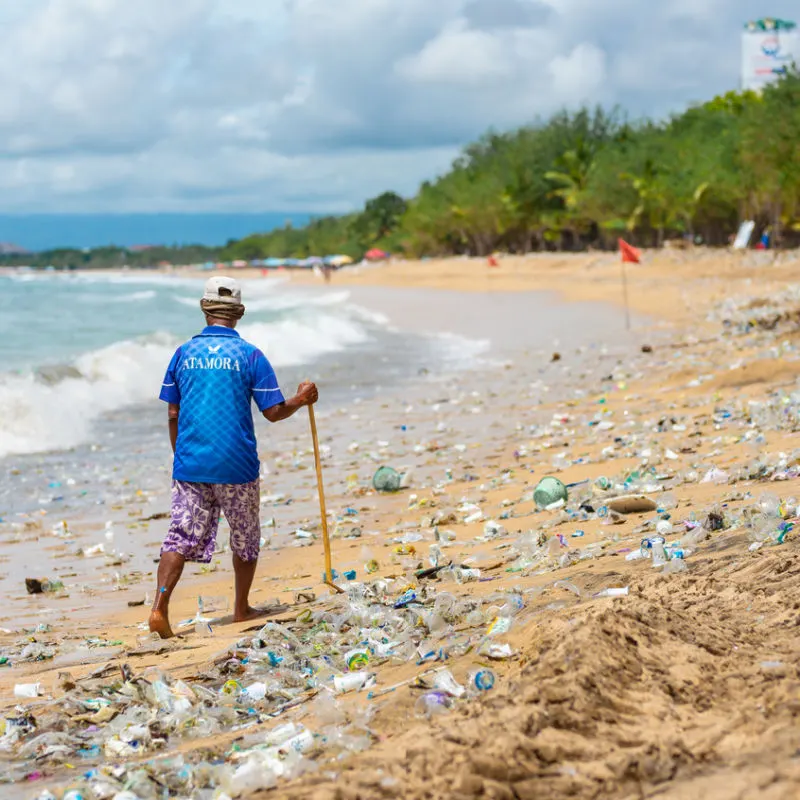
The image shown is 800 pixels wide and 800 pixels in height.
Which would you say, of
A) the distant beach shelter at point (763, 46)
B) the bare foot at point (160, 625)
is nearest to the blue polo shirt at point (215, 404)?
the bare foot at point (160, 625)

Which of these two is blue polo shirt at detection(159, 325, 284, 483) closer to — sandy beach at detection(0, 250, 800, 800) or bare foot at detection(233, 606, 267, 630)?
bare foot at detection(233, 606, 267, 630)

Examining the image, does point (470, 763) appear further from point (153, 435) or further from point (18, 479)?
point (153, 435)

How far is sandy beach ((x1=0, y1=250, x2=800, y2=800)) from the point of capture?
115 inches

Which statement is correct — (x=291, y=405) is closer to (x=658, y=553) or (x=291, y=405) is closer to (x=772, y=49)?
(x=658, y=553)

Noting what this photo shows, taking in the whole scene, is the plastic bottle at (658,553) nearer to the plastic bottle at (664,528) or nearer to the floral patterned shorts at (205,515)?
the plastic bottle at (664,528)

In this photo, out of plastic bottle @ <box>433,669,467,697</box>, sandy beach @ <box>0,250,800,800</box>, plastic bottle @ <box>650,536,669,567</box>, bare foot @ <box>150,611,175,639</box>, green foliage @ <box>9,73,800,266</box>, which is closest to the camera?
sandy beach @ <box>0,250,800,800</box>

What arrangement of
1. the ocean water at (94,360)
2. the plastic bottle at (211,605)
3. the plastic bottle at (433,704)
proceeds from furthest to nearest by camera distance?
the ocean water at (94,360) → the plastic bottle at (211,605) → the plastic bottle at (433,704)

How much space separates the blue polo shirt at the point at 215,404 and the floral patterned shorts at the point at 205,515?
0.08 m

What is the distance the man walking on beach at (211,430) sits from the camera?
201 inches

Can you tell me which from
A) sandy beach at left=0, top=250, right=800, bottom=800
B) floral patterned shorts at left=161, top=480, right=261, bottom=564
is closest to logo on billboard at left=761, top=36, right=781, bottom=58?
sandy beach at left=0, top=250, right=800, bottom=800

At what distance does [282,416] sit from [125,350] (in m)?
15.9

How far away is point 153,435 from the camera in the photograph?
512 inches

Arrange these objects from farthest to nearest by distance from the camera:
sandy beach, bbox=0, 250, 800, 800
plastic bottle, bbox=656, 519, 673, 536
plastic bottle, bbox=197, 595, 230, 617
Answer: plastic bottle, bbox=197, 595, 230, 617
plastic bottle, bbox=656, 519, 673, 536
sandy beach, bbox=0, 250, 800, 800

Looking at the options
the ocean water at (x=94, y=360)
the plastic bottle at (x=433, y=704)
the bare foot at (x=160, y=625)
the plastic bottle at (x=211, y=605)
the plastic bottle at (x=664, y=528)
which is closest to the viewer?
the plastic bottle at (x=433, y=704)
